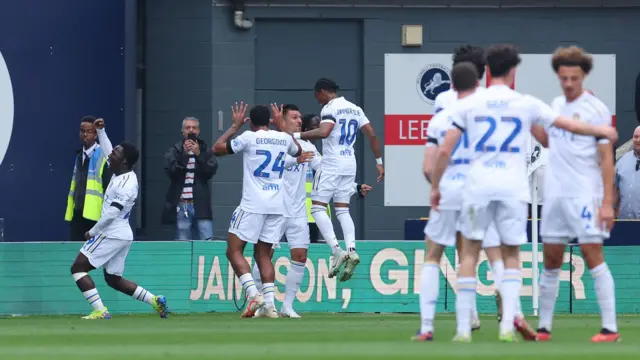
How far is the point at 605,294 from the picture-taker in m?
11.2

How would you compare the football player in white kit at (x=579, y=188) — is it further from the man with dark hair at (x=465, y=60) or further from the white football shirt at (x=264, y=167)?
the white football shirt at (x=264, y=167)

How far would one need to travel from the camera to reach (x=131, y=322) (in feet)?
50.8

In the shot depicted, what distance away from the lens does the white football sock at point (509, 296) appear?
425 inches

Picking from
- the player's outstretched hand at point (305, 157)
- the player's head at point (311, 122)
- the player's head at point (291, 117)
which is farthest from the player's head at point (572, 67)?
the player's head at point (311, 122)

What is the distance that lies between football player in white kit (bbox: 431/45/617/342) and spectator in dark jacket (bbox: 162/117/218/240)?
8.84 metres

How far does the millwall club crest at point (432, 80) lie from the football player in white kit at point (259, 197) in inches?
221

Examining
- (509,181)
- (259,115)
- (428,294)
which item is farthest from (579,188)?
(259,115)

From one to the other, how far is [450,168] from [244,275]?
5078mm

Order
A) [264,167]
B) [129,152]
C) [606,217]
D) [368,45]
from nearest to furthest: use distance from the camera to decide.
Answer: [606,217] → [264,167] → [129,152] → [368,45]

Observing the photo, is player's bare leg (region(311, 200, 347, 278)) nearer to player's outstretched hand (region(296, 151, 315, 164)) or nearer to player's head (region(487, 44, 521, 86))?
player's outstretched hand (region(296, 151, 315, 164))

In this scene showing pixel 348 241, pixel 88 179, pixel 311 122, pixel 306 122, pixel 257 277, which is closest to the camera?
pixel 348 241

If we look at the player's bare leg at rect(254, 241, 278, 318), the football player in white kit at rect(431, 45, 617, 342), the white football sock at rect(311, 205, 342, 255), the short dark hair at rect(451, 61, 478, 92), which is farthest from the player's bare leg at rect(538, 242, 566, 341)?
the white football sock at rect(311, 205, 342, 255)

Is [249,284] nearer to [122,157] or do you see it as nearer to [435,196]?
[122,157]

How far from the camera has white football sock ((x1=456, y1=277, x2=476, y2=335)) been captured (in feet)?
35.1
